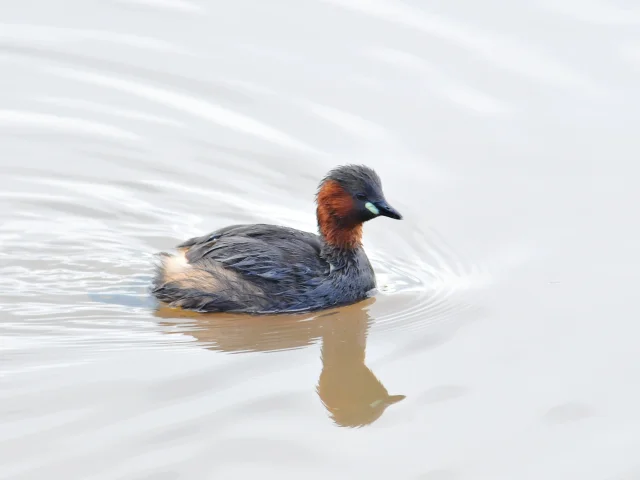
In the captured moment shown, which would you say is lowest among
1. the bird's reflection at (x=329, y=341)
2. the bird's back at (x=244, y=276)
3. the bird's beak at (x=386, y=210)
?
the bird's reflection at (x=329, y=341)

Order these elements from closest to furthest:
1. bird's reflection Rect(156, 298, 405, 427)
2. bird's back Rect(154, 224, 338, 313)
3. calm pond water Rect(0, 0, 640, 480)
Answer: calm pond water Rect(0, 0, 640, 480)
bird's reflection Rect(156, 298, 405, 427)
bird's back Rect(154, 224, 338, 313)

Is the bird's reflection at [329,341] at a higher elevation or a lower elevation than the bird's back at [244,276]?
lower

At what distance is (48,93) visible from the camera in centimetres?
1048

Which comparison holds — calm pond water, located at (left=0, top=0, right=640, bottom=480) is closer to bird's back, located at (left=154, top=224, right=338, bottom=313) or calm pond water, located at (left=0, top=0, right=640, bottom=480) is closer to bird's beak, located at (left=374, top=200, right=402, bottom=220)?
bird's back, located at (left=154, top=224, right=338, bottom=313)

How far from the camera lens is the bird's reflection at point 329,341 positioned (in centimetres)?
661

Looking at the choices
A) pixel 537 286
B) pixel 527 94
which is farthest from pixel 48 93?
pixel 537 286

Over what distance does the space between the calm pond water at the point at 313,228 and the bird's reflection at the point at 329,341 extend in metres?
0.02

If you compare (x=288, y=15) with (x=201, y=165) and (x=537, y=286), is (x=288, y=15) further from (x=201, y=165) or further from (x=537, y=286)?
(x=537, y=286)

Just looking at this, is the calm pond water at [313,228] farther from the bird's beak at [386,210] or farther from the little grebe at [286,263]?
the bird's beak at [386,210]

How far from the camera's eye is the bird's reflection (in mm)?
6605

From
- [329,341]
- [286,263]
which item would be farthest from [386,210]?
[329,341]

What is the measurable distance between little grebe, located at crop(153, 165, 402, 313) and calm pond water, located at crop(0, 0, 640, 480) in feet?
0.58

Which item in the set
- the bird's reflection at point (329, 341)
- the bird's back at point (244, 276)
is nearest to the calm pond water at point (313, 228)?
the bird's reflection at point (329, 341)

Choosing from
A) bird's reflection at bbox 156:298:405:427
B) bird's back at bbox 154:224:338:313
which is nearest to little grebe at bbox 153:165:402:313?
bird's back at bbox 154:224:338:313
